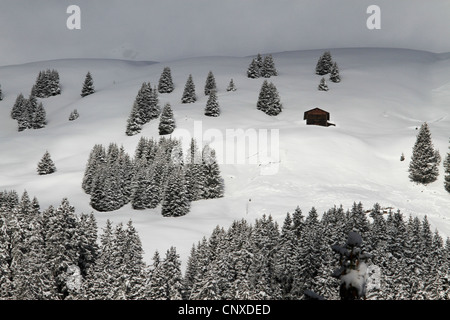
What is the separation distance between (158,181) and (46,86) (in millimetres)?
93606

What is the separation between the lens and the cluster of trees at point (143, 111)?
96.6 m

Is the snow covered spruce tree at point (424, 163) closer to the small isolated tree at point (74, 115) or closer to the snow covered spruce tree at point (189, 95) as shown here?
the snow covered spruce tree at point (189, 95)

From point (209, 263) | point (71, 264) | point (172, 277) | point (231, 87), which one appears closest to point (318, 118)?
point (231, 87)

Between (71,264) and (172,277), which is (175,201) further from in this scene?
(172,277)

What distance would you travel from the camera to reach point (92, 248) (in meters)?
38.6

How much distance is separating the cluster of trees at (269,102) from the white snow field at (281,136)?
6.42ft

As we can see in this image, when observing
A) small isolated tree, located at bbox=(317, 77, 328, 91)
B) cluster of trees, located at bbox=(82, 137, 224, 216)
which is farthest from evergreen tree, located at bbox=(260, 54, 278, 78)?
cluster of trees, located at bbox=(82, 137, 224, 216)

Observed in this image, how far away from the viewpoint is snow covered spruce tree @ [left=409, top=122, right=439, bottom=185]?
2657 inches

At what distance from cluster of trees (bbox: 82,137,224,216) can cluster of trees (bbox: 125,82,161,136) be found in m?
22.7

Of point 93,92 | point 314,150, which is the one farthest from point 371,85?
point 93,92

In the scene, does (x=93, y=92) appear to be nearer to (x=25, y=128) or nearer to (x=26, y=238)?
(x=25, y=128)

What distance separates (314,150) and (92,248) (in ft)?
153

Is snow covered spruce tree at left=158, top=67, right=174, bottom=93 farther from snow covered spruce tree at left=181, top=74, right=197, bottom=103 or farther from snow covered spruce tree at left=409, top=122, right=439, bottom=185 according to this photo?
snow covered spruce tree at left=409, top=122, right=439, bottom=185

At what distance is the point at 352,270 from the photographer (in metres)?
7.90
